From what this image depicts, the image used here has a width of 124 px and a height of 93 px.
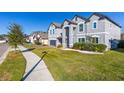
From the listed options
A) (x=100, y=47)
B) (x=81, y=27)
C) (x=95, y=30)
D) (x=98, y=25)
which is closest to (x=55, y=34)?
(x=81, y=27)

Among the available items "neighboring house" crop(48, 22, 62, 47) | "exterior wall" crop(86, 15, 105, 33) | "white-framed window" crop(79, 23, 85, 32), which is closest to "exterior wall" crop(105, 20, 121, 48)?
"exterior wall" crop(86, 15, 105, 33)

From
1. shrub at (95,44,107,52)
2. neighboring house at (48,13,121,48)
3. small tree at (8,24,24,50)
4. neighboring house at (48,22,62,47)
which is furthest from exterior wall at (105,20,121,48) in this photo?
neighboring house at (48,22,62,47)

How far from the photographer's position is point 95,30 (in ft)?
67.9

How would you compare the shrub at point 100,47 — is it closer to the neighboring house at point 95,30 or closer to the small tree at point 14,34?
the neighboring house at point 95,30

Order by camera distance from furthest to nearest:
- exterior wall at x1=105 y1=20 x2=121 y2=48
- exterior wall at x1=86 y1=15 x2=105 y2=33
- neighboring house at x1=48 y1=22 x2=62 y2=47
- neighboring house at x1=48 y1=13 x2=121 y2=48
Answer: neighboring house at x1=48 y1=22 x2=62 y2=47 → exterior wall at x1=86 y1=15 x2=105 y2=33 → neighboring house at x1=48 y1=13 x2=121 y2=48 → exterior wall at x1=105 y1=20 x2=121 y2=48

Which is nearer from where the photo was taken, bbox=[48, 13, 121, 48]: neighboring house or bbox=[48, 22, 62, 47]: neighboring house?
bbox=[48, 13, 121, 48]: neighboring house

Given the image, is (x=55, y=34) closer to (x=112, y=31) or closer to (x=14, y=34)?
(x=14, y=34)

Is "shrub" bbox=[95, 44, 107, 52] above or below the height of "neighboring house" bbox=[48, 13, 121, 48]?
below

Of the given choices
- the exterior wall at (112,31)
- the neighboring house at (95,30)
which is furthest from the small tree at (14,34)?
the exterior wall at (112,31)

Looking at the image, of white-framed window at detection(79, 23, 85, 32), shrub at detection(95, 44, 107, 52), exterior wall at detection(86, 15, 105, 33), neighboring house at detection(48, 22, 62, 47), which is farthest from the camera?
neighboring house at detection(48, 22, 62, 47)

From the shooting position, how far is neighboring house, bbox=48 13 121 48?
19.4 m

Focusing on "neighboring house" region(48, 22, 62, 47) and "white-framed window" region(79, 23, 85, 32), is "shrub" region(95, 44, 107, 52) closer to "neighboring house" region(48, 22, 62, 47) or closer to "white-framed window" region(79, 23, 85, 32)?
"white-framed window" region(79, 23, 85, 32)

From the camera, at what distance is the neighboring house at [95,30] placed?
19.4 meters
